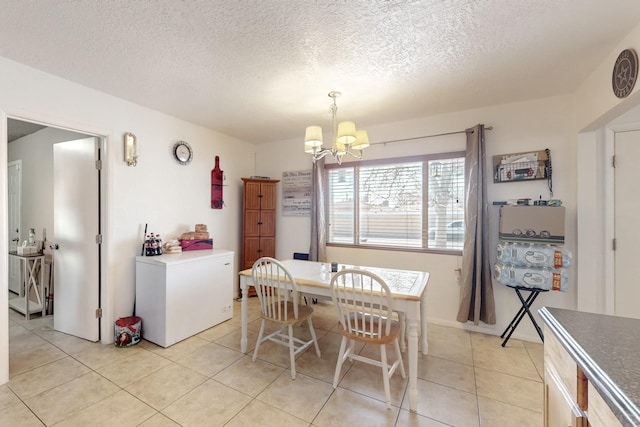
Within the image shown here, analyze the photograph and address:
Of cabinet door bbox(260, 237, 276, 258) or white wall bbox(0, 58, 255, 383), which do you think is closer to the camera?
white wall bbox(0, 58, 255, 383)

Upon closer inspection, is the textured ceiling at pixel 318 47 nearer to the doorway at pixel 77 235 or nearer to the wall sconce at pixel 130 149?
the wall sconce at pixel 130 149

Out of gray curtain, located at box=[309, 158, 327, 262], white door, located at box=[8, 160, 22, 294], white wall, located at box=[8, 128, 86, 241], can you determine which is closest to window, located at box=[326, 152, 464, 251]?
gray curtain, located at box=[309, 158, 327, 262]

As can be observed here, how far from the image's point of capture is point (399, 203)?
11.1 ft

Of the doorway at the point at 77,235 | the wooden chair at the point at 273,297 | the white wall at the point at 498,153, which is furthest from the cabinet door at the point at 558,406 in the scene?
the doorway at the point at 77,235

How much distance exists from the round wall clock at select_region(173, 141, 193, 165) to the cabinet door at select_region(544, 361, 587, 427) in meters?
3.74

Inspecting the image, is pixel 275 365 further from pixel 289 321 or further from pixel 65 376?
pixel 65 376

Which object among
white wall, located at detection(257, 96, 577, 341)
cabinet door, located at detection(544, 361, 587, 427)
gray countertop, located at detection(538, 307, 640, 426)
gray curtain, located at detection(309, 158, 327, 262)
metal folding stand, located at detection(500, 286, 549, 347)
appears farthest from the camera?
A: gray curtain, located at detection(309, 158, 327, 262)

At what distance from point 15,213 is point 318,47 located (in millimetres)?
5403

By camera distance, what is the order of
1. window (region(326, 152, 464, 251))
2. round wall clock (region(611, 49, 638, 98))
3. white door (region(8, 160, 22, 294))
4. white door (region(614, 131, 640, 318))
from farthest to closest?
white door (region(8, 160, 22, 294)) → window (region(326, 152, 464, 251)) → white door (region(614, 131, 640, 318)) → round wall clock (region(611, 49, 638, 98))

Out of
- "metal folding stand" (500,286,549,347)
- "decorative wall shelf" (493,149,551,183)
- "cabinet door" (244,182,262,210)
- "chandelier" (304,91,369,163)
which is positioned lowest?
"metal folding stand" (500,286,549,347)

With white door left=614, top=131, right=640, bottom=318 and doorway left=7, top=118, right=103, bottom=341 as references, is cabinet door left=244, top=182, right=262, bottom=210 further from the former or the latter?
white door left=614, top=131, right=640, bottom=318

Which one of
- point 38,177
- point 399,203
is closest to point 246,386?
point 399,203

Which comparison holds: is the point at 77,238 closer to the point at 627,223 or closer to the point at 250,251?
the point at 250,251

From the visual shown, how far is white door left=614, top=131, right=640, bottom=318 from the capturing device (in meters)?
2.27
